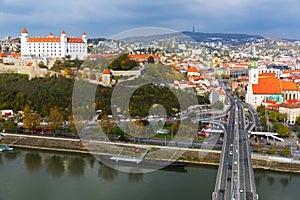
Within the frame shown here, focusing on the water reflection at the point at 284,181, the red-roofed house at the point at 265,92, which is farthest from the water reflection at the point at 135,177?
the red-roofed house at the point at 265,92

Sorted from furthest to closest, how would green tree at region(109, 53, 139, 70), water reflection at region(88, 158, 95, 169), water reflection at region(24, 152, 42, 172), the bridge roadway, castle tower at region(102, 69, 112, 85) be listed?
green tree at region(109, 53, 139, 70) < castle tower at region(102, 69, 112, 85) < water reflection at region(88, 158, 95, 169) < water reflection at region(24, 152, 42, 172) < the bridge roadway

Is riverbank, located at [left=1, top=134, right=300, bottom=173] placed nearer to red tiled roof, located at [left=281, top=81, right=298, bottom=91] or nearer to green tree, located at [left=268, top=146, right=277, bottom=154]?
green tree, located at [left=268, top=146, right=277, bottom=154]

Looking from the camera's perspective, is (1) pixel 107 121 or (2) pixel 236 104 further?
(2) pixel 236 104

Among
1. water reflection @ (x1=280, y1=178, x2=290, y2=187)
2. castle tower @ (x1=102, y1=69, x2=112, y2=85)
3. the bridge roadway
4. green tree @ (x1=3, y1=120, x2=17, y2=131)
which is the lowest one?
water reflection @ (x1=280, y1=178, x2=290, y2=187)

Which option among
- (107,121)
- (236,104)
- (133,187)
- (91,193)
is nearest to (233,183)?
(133,187)

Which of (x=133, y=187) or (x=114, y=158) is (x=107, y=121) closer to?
(x=114, y=158)

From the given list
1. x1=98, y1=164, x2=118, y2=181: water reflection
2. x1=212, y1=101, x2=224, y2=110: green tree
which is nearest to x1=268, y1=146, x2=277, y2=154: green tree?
x1=98, y1=164, x2=118, y2=181: water reflection

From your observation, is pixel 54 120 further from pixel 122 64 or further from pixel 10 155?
pixel 122 64
